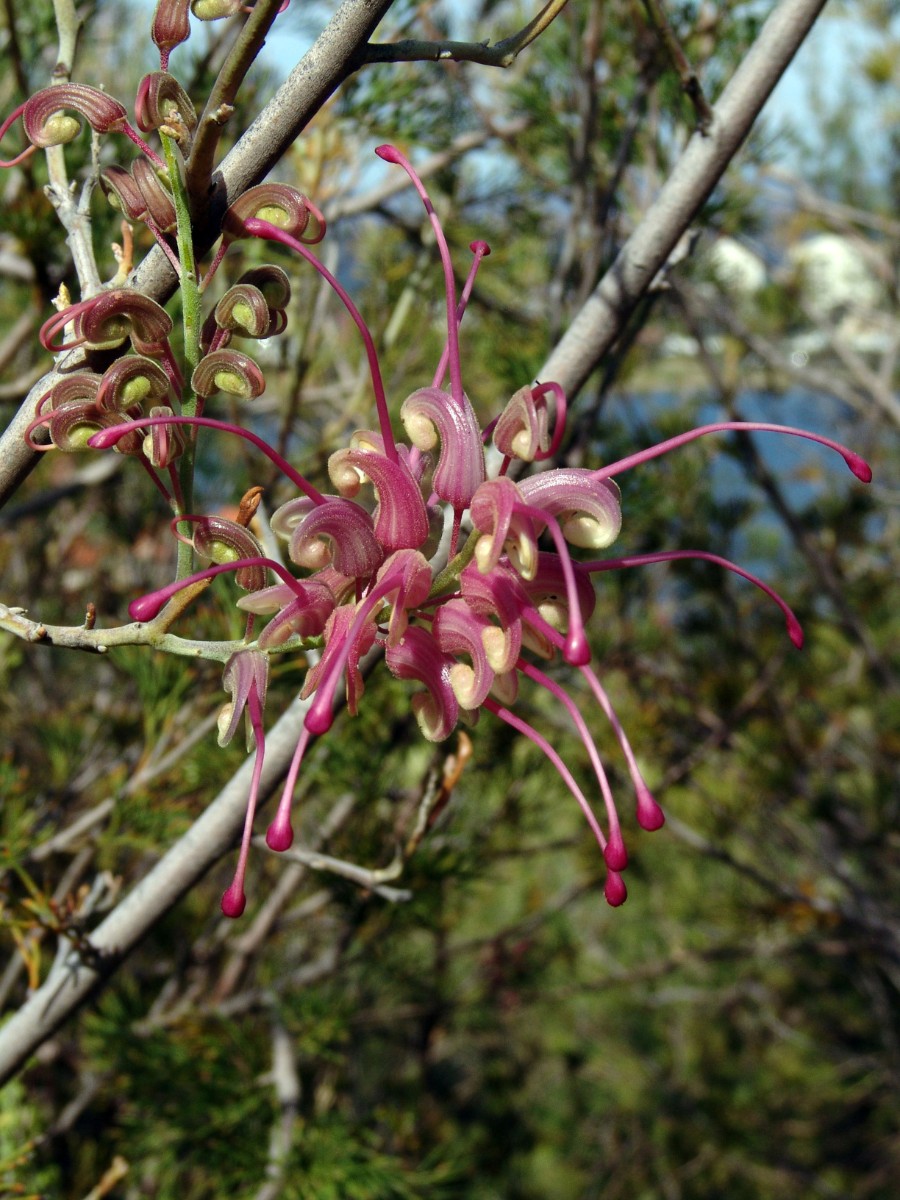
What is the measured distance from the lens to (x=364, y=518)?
45cm

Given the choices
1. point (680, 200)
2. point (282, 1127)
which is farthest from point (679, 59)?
point (282, 1127)

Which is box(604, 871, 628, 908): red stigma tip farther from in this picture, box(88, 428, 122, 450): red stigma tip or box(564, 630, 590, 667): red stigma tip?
box(88, 428, 122, 450): red stigma tip

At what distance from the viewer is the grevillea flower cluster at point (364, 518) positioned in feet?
1.41

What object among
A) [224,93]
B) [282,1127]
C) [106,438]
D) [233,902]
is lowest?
[282,1127]

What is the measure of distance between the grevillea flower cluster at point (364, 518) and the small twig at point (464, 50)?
0.06 m

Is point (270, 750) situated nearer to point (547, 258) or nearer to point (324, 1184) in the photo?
point (324, 1184)

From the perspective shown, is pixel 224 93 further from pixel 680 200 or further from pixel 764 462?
pixel 764 462

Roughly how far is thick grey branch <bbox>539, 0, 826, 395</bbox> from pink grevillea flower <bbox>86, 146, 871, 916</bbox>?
0.21 metres

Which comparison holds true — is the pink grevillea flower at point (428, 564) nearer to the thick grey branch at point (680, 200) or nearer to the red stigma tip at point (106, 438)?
the red stigma tip at point (106, 438)

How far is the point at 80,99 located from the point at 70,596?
1.47 metres

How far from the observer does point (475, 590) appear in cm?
44

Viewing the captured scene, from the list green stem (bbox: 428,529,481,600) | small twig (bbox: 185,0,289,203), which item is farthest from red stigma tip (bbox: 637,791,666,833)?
small twig (bbox: 185,0,289,203)

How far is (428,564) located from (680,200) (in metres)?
0.37

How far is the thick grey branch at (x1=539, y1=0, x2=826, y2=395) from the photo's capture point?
0.67 meters
